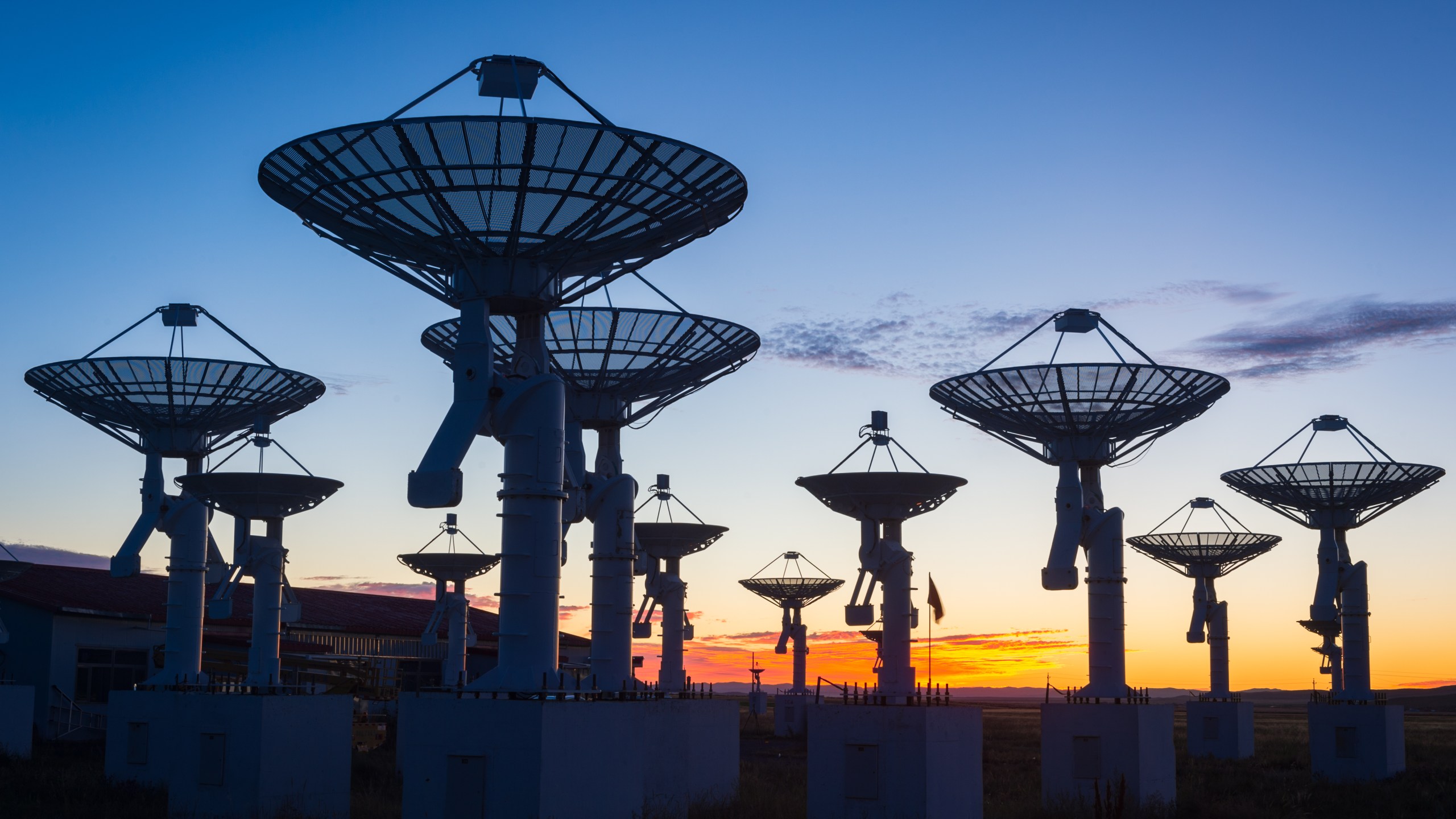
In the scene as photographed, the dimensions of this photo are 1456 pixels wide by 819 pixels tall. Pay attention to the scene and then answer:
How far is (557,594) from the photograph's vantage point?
88.7ft

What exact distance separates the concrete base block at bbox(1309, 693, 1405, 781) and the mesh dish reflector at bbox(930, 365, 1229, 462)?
55.7 ft

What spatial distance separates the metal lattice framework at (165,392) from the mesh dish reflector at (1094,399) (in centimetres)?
2355

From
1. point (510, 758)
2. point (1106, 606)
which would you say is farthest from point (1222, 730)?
point (510, 758)

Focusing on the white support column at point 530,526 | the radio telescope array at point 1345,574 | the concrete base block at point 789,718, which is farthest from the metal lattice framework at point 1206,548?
the white support column at point 530,526

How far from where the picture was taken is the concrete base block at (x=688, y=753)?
33.9 meters

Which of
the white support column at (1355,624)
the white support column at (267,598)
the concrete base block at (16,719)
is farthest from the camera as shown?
the white support column at (1355,624)

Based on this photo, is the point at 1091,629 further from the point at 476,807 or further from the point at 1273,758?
the point at 1273,758

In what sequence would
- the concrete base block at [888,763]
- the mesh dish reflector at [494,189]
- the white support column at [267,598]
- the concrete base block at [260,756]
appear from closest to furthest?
the mesh dish reflector at [494,189], the concrete base block at [888,763], the concrete base block at [260,756], the white support column at [267,598]

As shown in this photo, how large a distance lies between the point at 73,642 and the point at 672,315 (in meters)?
35.6

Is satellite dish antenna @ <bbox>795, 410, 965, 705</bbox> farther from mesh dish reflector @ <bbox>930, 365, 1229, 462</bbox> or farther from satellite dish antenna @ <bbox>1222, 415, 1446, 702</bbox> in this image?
satellite dish antenna @ <bbox>1222, 415, 1446, 702</bbox>

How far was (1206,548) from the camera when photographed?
6838 cm

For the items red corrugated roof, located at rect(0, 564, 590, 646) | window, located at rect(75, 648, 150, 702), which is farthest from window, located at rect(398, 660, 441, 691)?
window, located at rect(75, 648, 150, 702)

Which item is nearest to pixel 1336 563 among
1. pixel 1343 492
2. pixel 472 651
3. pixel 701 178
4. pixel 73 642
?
pixel 1343 492

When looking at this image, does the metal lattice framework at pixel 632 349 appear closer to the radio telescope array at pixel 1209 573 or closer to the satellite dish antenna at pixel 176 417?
the satellite dish antenna at pixel 176 417
